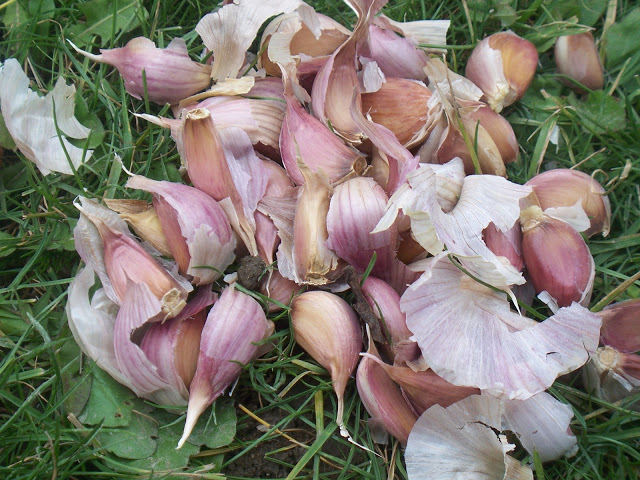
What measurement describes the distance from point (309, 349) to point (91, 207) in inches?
14.6

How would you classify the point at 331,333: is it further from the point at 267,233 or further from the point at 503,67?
the point at 503,67

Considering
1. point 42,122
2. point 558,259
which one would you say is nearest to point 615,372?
point 558,259

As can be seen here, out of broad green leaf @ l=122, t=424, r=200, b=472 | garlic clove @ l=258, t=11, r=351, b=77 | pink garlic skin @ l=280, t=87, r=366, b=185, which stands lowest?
broad green leaf @ l=122, t=424, r=200, b=472

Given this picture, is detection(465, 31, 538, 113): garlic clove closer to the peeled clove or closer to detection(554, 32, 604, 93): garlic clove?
detection(554, 32, 604, 93): garlic clove

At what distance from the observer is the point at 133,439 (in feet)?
2.79

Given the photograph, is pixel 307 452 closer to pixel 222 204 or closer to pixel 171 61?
pixel 222 204

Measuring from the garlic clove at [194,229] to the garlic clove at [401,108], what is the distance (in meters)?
0.29

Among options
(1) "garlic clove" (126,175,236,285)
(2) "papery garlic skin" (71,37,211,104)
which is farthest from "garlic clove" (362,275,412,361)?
(2) "papery garlic skin" (71,37,211,104)

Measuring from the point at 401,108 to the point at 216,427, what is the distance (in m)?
0.55

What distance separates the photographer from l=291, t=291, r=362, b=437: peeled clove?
0.84m

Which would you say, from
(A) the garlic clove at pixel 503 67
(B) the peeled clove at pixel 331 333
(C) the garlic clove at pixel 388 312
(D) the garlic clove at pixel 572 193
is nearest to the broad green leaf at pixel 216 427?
(B) the peeled clove at pixel 331 333

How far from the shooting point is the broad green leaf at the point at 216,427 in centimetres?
85

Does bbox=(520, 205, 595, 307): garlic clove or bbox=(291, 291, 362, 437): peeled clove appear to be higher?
bbox=(520, 205, 595, 307): garlic clove

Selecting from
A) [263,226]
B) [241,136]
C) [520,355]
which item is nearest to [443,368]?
[520,355]
